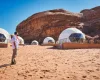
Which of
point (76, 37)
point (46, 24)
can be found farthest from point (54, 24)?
point (76, 37)

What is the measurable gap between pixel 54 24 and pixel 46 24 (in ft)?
18.1

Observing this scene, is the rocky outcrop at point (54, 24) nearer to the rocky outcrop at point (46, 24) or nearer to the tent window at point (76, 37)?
the rocky outcrop at point (46, 24)

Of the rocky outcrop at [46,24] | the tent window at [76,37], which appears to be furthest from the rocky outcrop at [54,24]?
the tent window at [76,37]

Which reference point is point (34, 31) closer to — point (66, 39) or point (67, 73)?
point (66, 39)

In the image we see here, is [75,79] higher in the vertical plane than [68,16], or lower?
lower

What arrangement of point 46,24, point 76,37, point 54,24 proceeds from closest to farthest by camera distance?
point 76,37 → point 54,24 → point 46,24

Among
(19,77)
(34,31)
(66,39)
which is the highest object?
(34,31)

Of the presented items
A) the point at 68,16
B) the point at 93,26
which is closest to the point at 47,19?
the point at 68,16

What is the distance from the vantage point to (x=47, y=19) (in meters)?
69.9

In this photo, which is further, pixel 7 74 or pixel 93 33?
pixel 93 33

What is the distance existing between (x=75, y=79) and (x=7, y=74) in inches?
→ 117

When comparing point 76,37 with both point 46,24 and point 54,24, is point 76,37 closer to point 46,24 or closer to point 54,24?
point 54,24

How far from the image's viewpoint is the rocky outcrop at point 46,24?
62684mm

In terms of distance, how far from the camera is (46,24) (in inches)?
2687
